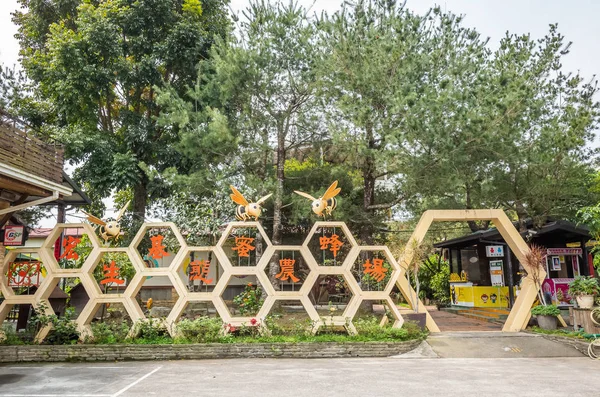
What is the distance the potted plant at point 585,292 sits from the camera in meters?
9.17

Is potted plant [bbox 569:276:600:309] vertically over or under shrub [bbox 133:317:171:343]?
over

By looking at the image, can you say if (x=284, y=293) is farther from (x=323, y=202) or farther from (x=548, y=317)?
(x=548, y=317)

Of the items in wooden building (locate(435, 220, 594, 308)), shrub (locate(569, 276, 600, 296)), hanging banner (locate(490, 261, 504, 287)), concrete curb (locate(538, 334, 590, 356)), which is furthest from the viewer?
hanging banner (locate(490, 261, 504, 287))

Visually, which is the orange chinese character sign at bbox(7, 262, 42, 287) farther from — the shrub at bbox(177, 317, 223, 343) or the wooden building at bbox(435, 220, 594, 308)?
the wooden building at bbox(435, 220, 594, 308)

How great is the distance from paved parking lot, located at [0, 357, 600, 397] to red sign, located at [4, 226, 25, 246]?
8.51ft

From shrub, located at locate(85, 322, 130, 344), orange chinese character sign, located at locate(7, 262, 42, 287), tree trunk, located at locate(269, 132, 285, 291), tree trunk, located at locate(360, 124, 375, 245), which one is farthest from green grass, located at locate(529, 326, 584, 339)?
orange chinese character sign, located at locate(7, 262, 42, 287)

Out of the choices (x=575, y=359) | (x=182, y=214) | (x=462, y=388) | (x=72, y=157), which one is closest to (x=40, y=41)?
(x=72, y=157)

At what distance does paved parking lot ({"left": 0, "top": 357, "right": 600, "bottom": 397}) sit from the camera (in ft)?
18.6

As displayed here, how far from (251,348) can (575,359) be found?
5.96 m

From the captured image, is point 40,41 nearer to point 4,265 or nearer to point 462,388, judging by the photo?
point 4,265

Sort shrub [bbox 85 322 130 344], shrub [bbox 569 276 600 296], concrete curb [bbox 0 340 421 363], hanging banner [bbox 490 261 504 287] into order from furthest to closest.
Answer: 1. hanging banner [bbox 490 261 504 287]
2. shrub [bbox 569 276 600 296]
3. shrub [bbox 85 322 130 344]
4. concrete curb [bbox 0 340 421 363]

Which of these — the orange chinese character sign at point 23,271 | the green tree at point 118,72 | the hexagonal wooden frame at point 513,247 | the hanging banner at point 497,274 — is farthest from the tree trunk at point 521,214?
the orange chinese character sign at point 23,271

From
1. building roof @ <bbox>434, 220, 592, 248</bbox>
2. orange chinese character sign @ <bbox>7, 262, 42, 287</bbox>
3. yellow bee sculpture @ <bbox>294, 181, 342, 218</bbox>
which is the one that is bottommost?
orange chinese character sign @ <bbox>7, 262, 42, 287</bbox>

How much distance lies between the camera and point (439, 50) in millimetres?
10281
